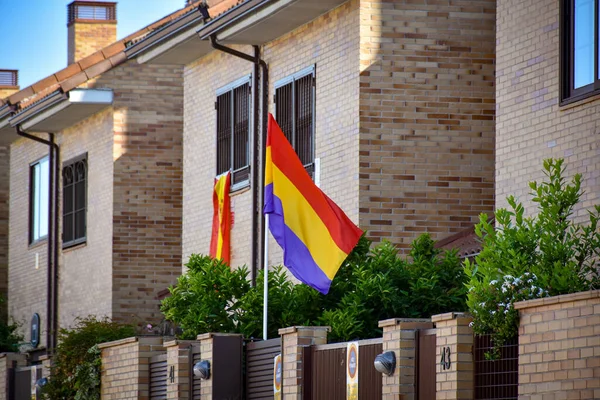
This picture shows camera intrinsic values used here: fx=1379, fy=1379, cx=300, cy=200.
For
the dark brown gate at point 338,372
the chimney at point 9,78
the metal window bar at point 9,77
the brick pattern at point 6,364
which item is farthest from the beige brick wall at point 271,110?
the metal window bar at point 9,77

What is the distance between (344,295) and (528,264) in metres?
3.98

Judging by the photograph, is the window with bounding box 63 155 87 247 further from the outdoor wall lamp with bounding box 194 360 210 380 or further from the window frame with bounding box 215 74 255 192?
the outdoor wall lamp with bounding box 194 360 210 380

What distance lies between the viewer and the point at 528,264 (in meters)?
11.4

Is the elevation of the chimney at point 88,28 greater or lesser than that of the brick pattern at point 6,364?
greater

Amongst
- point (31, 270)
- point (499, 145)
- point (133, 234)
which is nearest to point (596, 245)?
point (499, 145)

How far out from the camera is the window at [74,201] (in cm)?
2667

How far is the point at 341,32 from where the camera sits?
59.8 ft

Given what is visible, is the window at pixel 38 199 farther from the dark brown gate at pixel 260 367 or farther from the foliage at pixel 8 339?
the dark brown gate at pixel 260 367

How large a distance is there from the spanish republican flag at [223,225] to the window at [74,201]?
5951mm

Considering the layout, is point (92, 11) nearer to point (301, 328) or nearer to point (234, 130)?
point (234, 130)

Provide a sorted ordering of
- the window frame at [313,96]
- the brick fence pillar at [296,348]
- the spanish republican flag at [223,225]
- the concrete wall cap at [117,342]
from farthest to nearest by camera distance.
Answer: the spanish republican flag at [223,225] < the window frame at [313,96] < the concrete wall cap at [117,342] < the brick fence pillar at [296,348]

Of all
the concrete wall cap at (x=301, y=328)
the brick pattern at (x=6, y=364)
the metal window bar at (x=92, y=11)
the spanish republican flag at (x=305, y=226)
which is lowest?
the brick pattern at (x=6, y=364)

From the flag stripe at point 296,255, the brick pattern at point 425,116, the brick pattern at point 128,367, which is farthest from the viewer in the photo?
the brick pattern at point 425,116

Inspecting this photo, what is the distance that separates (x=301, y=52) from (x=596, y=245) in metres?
8.78
